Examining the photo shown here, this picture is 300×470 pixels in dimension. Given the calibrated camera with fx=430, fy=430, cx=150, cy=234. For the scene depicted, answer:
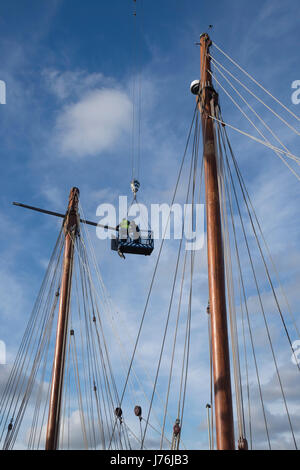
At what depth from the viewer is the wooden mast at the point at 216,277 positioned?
7938 millimetres

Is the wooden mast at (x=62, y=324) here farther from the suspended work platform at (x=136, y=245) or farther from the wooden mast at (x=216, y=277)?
the wooden mast at (x=216, y=277)

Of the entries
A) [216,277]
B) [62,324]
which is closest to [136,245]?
[62,324]

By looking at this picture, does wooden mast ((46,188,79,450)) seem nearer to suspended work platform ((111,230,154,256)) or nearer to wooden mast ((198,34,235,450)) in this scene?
suspended work platform ((111,230,154,256))

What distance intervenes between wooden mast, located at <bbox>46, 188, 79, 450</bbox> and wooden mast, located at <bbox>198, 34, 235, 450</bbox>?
10546 millimetres

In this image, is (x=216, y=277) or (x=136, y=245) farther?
(x=136, y=245)

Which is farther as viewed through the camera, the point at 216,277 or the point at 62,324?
the point at 62,324

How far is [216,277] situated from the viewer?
370 inches

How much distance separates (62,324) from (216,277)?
1132cm

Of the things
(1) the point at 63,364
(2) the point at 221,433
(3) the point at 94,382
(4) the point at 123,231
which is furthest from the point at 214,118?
(3) the point at 94,382

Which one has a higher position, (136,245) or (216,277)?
(136,245)

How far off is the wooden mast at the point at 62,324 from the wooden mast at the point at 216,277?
1055cm

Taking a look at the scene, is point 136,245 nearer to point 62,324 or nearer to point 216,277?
point 62,324

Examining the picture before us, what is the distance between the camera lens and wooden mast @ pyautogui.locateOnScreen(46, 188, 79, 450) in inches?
653
